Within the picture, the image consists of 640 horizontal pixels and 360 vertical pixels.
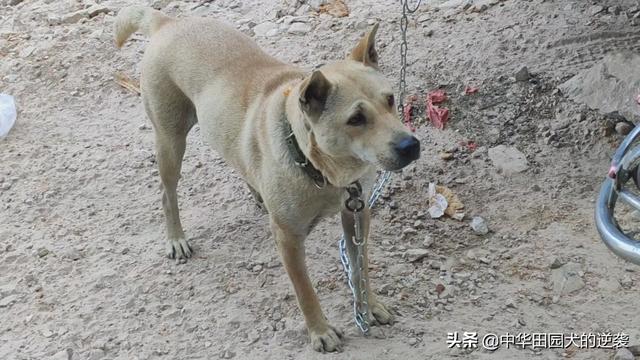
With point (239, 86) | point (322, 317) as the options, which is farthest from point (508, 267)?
point (239, 86)

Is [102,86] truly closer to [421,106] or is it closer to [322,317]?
[421,106]

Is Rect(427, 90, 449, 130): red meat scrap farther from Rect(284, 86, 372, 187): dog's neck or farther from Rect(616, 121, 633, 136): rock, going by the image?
Rect(284, 86, 372, 187): dog's neck

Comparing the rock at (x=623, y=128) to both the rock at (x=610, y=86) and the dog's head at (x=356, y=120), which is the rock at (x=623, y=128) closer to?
the rock at (x=610, y=86)

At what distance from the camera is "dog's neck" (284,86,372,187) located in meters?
3.25

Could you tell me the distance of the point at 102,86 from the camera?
6.65 meters

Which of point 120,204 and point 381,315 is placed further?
point 120,204

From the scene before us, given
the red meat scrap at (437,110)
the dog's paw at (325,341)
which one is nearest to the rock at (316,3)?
the red meat scrap at (437,110)

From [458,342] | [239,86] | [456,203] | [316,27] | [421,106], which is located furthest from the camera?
[316,27]

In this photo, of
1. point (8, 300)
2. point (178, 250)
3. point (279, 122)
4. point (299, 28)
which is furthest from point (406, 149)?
point (299, 28)

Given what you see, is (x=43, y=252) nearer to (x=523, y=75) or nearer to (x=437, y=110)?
(x=437, y=110)

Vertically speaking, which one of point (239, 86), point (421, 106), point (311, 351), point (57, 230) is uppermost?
point (239, 86)

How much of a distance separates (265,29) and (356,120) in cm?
380

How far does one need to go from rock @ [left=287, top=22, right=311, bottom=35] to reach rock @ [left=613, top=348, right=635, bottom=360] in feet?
12.9

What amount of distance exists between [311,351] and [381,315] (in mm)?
400
